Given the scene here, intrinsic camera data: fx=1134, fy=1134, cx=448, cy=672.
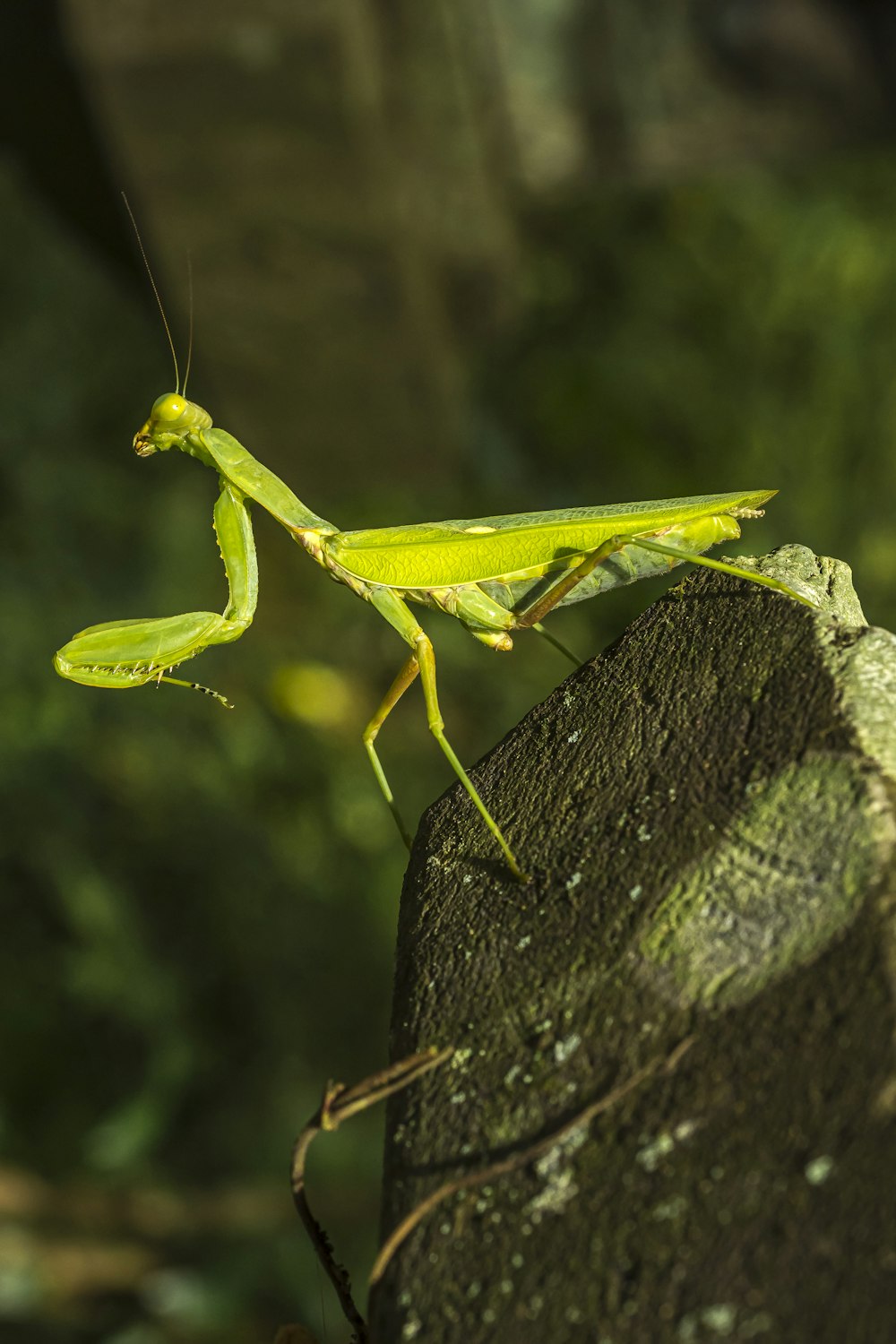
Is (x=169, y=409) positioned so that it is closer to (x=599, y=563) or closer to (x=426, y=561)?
(x=426, y=561)

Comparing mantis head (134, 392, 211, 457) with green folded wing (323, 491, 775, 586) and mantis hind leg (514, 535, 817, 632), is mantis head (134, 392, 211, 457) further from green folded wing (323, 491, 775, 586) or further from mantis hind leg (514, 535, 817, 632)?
mantis hind leg (514, 535, 817, 632)

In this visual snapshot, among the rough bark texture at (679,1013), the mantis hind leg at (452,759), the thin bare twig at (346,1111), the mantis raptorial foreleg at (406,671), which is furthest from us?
the mantis raptorial foreleg at (406,671)

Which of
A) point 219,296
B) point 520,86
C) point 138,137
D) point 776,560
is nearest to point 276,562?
point 219,296

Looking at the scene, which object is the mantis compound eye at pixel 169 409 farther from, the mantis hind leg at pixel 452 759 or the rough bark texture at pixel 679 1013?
the rough bark texture at pixel 679 1013

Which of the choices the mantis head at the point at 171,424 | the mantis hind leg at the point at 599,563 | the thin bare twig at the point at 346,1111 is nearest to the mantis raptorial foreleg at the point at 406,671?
the mantis hind leg at the point at 599,563

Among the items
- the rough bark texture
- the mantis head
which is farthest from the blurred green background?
the rough bark texture

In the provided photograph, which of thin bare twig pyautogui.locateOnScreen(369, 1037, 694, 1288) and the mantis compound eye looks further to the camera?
the mantis compound eye

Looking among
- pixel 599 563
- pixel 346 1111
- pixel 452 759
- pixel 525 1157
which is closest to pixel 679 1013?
pixel 525 1157
